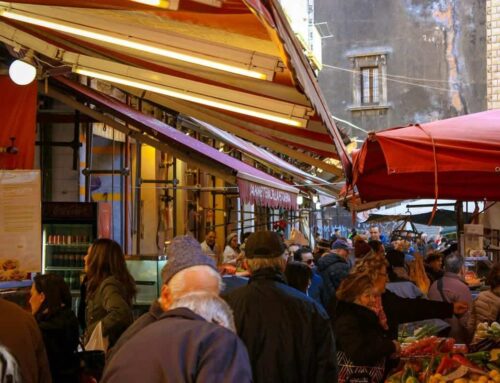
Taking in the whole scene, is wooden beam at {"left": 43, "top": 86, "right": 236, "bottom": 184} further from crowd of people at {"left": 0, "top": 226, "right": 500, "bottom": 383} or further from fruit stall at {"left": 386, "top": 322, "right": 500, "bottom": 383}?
fruit stall at {"left": 386, "top": 322, "right": 500, "bottom": 383}

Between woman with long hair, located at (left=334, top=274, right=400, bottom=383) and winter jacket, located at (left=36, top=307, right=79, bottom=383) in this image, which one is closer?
woman with long hair, located at (left=334, top=274, right=400, bottom=383)

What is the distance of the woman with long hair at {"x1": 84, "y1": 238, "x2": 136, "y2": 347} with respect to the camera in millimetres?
6207

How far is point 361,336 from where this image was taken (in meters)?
5.68

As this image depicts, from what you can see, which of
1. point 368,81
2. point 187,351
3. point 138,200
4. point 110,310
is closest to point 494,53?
point 368,81

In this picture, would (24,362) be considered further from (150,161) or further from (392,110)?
(392,110)

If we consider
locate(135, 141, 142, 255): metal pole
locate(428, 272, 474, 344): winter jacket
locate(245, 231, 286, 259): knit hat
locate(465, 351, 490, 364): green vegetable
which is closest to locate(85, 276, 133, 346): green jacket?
locate(245, 231, 286, 259): knit hat

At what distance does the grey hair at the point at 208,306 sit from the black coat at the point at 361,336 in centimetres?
277

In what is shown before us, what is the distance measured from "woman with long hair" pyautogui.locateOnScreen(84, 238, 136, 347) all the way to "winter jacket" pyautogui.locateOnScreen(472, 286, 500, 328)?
3680 mm

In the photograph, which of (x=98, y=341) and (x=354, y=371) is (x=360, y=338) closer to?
(x=354, y=371)

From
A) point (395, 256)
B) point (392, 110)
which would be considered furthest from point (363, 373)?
point (392, 110)

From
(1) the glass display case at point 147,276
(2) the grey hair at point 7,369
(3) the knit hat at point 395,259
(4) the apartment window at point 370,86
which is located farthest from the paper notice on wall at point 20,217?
(4) the apartment window at point 370,86

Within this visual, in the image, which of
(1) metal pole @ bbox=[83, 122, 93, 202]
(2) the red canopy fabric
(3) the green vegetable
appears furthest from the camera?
(1) metal pole @ bbox=[83, 122, 93, 202]

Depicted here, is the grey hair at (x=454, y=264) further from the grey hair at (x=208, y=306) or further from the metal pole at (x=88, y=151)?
the grey hair at (x=208, y=306)

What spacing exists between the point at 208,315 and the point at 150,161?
13.1 m
